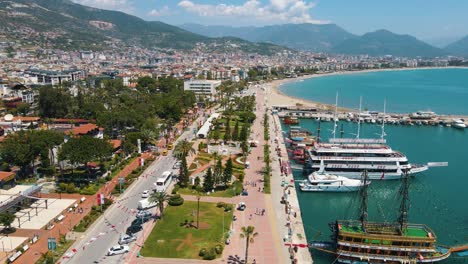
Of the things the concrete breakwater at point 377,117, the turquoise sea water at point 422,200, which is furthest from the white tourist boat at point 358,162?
the concrete breakwater at point 377,117

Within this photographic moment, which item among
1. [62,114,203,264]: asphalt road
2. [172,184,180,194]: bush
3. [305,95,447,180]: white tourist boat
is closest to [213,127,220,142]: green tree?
[305,95,447,180]: white tourist boat

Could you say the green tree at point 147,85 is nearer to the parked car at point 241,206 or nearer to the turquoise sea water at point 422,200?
the turquoise sea water at point 422,200

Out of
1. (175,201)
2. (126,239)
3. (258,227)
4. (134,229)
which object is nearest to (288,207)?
(258,227)

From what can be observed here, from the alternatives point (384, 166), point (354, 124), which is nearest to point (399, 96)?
point (354, 124)

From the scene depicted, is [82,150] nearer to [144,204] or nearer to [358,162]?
[144,204]

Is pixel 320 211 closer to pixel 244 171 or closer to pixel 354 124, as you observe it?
pixel 244 171

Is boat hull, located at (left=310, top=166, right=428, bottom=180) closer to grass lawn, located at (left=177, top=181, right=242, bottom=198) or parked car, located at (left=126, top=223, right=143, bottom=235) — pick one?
grass lawn, located at (left=177, top=181, right=242, bottom=198)
